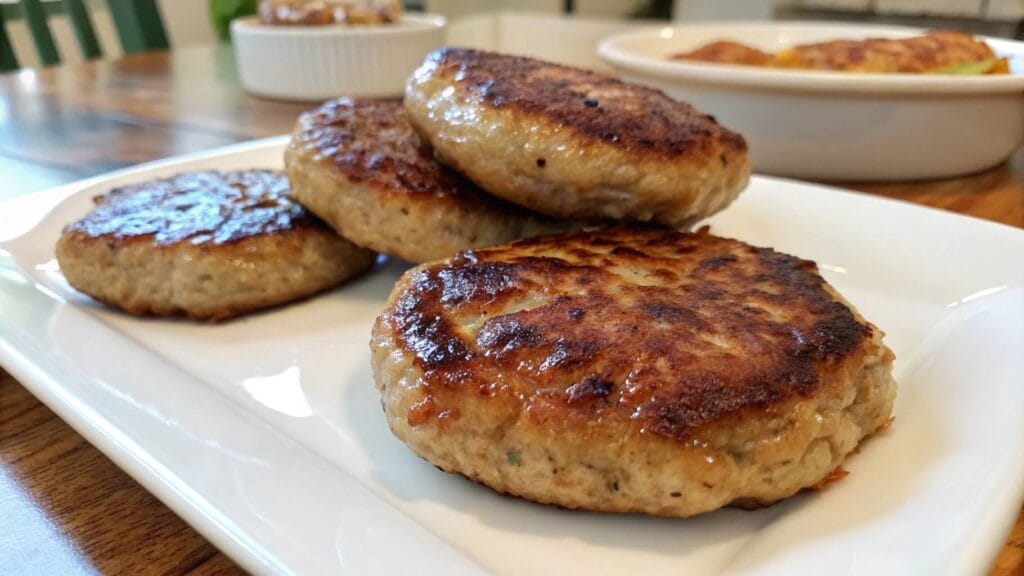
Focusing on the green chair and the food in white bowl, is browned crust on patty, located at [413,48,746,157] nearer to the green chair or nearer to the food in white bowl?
the food in white bowl

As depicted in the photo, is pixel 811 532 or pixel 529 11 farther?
pixel 529 11

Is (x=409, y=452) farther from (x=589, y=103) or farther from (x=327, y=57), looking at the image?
(x=327, y=57)

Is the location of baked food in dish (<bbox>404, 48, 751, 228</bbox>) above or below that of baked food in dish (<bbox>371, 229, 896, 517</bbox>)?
above

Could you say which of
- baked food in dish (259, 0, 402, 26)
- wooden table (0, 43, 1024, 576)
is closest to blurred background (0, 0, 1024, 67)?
wooden table (0, 43, 1024, 576)

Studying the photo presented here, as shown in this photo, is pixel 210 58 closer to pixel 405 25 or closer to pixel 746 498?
pixel 405 25

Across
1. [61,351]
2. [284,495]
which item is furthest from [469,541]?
[61,351]

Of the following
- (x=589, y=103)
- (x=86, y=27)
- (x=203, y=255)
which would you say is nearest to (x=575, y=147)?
(x=589, y=103)

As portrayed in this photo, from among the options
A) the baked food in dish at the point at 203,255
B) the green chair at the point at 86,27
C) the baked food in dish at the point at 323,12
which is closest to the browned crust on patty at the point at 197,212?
the baked food in dish at the point at 203,255

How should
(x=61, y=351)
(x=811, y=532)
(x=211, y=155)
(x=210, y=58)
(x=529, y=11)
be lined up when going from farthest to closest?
1. (x=529, y=11)
2. (x=210, y=58)
3. (x=211, y=155)
4. (x=61, y=351)
5. (x=811, y=532)

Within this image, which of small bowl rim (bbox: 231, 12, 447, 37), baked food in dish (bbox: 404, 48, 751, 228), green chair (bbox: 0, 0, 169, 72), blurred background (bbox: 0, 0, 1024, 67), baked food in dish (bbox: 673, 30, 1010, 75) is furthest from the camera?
green chair (bbox: 0, 0, 169, 72)
